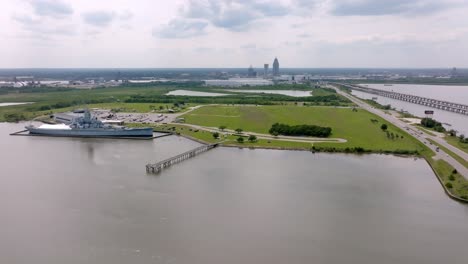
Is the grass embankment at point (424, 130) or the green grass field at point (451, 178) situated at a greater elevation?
the grass embankment at point (424, 130)

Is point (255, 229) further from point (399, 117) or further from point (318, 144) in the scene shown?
point (399, 117)

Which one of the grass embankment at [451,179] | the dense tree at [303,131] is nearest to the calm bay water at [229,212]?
the grass embankment at [451,179]

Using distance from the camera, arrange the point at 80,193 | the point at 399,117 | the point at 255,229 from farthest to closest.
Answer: the point at 399,117
the point at 80,193
the point at 255,229

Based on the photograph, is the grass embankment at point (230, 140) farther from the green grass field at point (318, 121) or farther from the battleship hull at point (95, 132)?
the battleship hull at point (95, 132)

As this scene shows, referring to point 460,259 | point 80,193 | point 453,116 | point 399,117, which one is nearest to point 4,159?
point 80,193

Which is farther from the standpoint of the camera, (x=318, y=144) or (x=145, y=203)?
(x=318, y=144)

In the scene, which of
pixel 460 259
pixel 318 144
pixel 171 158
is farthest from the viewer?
pixel 318 144

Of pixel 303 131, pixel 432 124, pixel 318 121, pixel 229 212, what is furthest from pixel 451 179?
pixel 318 121
